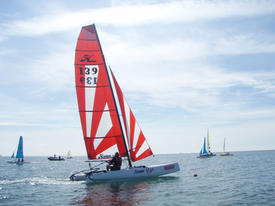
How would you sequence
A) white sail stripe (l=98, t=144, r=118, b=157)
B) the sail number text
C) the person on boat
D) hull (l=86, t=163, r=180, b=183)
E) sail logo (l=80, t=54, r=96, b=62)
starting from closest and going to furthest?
1. hull (l=86, t=163, r=180, b=183)
2. the person on boat
3. sail logo (l=80, t=54, r=96, b=62)
4. the sail number text
5. white sail stripe (l=98, t=144, r=118, b=157)

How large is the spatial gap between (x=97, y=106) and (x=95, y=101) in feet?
1.45

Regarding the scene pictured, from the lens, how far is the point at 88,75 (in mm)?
23422

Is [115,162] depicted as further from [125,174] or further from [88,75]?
[88,75]

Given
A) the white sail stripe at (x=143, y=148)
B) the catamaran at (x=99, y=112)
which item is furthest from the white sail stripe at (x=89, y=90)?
the white sail stripe at (x=143, y=148)

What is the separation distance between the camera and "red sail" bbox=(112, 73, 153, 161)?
23312 millimetres

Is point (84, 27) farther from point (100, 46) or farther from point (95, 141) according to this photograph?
point (95, 141)

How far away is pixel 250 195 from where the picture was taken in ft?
57.2

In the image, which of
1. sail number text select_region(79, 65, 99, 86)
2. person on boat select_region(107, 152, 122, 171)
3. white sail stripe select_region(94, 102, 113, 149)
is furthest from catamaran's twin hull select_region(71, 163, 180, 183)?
sail number text select_region(79, 65, 99, 86)

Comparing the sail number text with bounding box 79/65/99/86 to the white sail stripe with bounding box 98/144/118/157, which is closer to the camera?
the sail number text with bounding box 79/65/99/86

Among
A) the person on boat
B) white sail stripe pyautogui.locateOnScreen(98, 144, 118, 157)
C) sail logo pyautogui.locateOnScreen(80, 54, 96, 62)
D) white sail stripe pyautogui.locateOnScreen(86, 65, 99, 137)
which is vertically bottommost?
the person on boat

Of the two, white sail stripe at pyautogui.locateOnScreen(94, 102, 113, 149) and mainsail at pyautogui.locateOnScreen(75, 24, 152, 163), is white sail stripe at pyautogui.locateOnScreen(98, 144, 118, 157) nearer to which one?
mainsail at pyautogui.locateOnScreen(75, 24, 152, 163)

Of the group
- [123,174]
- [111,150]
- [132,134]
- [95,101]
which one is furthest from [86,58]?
[123,174]

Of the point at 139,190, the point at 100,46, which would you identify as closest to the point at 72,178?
the point at 139,190

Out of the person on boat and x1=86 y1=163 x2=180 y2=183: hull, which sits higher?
the person on boat
